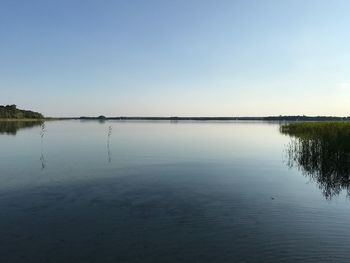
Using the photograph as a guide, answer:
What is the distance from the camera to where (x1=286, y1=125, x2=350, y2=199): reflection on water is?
18.9 meters

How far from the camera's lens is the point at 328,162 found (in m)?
24.5

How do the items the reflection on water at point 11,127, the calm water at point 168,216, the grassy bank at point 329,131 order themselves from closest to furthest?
the calm water at point 168,216 < the grassy bank at point 329,131 < the reflection on water at point 11,127

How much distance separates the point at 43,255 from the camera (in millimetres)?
9109

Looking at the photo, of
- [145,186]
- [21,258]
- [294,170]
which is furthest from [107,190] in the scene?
[294,170]

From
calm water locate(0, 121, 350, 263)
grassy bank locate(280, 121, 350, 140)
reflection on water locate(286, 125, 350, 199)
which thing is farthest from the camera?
grassy bank locate(280, 121, 350, 140)

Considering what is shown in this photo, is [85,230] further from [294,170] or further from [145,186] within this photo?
[294,170]

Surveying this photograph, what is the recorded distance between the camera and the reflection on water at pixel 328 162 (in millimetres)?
18941

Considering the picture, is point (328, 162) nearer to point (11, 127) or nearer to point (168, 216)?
point (168, 216)

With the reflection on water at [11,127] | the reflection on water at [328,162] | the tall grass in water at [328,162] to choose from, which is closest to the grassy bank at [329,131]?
the tall grass in water at [328,162]

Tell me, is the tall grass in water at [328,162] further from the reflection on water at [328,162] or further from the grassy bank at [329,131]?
the grassy bank at [329,131]

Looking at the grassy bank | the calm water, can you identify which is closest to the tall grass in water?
the grassy bank

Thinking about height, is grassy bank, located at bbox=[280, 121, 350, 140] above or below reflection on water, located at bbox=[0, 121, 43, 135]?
above

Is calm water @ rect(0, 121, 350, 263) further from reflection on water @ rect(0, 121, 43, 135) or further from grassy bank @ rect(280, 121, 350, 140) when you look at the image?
reflection on water @ rect(0, 121, 43, 135)

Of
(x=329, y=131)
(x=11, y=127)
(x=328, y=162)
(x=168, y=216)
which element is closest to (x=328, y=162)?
(x=328, y=162)
